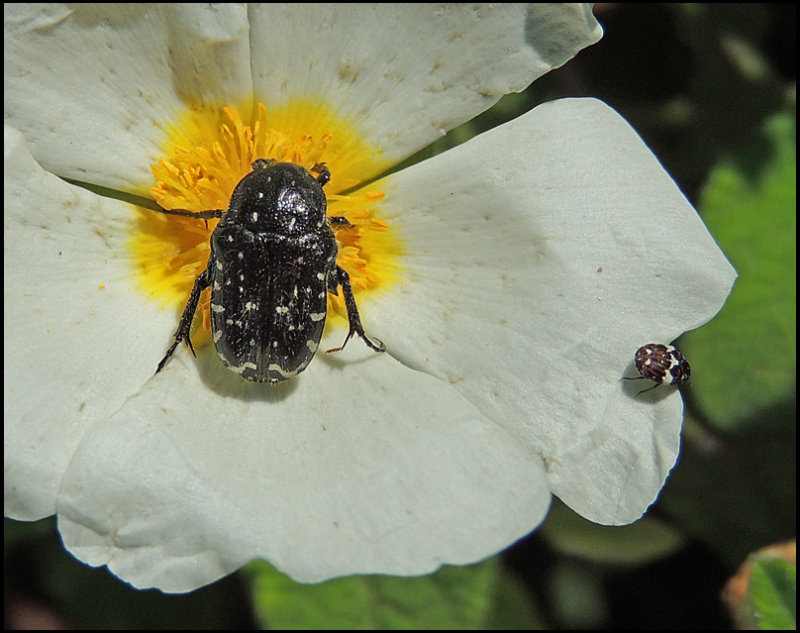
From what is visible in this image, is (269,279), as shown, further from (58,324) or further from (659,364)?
(659,364)

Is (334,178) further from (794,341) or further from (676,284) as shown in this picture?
(794,341)

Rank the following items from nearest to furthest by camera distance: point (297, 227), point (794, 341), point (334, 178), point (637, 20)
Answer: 1. point (297, 227)
2. point (334, 178)
3. point (794, 341)
4. point (637, 20)

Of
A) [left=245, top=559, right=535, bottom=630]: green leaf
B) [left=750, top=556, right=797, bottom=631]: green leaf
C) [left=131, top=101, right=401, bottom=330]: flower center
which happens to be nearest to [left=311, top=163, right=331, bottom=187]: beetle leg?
[left=131, top=101, right=401, bottom=330]: flower center

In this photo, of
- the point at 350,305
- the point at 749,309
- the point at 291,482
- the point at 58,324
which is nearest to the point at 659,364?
the point at 350,305

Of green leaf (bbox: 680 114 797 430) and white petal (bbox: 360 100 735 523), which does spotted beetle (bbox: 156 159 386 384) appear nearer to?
white petal (bbox: 360 100 735 523)

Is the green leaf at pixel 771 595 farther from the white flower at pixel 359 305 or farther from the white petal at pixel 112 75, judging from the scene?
the white petal at pixel 112 75

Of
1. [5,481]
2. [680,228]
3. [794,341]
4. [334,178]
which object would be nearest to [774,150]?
[794,341]
